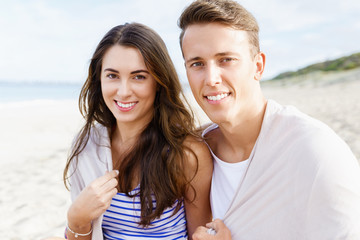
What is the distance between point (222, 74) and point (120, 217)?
51.8 inches

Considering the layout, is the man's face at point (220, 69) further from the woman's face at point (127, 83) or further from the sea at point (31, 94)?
the sea at point (31, 94)

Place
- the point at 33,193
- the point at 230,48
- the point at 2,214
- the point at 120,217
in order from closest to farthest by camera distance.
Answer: the point at 230,48 < the point at 120,217 < the point at 2,214 < the point at 33,193

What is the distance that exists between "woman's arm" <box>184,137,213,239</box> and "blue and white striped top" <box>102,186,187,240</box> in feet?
0.44

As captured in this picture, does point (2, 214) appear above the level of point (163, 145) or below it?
below

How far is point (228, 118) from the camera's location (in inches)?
85.9

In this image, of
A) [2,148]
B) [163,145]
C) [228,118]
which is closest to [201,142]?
[163,145]

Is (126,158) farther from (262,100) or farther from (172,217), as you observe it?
(262,100)

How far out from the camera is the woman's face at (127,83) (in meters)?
2.47

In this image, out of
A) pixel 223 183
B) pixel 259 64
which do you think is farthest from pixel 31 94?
pixel 259 64

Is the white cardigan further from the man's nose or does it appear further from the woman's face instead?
the man's nose

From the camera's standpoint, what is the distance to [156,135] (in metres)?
2.70

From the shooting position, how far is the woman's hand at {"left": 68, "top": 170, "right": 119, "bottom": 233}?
2271mm

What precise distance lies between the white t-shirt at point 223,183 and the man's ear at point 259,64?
59 cm

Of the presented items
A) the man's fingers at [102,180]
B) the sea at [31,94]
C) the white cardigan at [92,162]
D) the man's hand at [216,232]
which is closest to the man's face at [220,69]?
the man's hand at [216,232]
